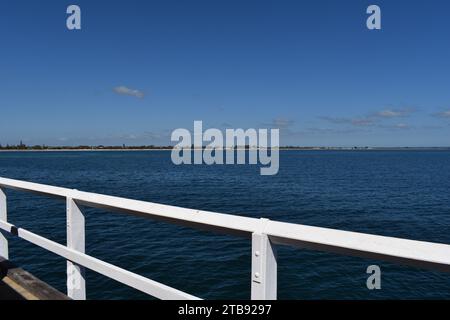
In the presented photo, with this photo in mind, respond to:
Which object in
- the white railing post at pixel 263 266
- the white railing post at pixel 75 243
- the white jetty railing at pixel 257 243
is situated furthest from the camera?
the white railing post at pixel 75 243

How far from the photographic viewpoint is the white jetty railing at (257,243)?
4.92ft

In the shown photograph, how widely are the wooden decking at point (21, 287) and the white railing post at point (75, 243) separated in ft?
0.48

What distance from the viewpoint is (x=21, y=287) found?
136 inches

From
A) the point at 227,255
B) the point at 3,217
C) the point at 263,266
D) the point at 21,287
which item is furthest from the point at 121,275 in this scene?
the point at 227,255

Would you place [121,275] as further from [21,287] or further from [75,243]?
[21,287]

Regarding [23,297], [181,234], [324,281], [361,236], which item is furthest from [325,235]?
[181,234]

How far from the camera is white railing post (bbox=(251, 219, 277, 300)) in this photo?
1867mm

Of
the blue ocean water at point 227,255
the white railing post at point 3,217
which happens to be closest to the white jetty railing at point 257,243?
the white railing post at point 3,217

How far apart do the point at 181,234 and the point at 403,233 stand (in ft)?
39.8

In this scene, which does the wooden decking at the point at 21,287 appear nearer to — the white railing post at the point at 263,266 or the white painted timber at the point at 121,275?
the white painted timber at the point at 121,275

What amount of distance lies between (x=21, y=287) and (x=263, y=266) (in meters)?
2.84
